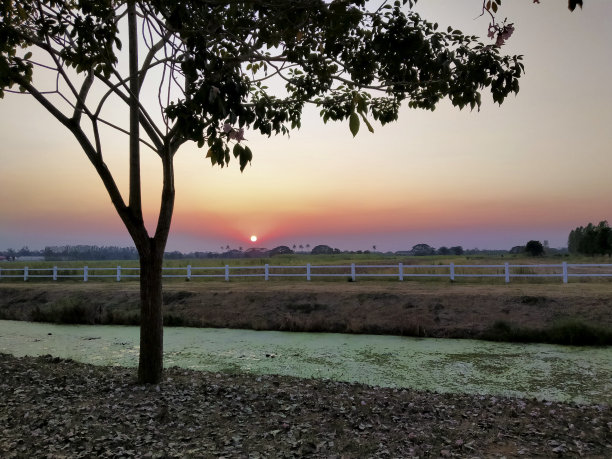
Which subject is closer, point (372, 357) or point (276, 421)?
point (276, 421)

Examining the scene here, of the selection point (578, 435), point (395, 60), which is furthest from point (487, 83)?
point (578, 435)

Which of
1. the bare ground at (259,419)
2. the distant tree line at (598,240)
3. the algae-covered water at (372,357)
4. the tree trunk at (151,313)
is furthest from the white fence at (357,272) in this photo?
the distant tree line at (598,240)

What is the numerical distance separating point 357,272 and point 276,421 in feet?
56.4

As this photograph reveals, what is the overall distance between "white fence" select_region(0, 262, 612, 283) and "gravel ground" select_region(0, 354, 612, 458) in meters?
10.3

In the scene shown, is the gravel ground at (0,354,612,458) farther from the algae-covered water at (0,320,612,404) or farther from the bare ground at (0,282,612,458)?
the algae-covered water at (0,320,612,404)

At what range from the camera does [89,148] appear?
5684 mm

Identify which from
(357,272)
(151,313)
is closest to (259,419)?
(151,313)

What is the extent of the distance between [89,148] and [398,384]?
497 centimetres

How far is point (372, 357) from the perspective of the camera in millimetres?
8328

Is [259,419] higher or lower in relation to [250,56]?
lower

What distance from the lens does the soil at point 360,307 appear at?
10719mm

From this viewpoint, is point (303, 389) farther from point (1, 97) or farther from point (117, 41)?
point (1, 97)

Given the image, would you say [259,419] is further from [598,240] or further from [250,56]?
[598,240]

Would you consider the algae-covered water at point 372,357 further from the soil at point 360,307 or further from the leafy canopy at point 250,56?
the leafy canopy at point 250,56
